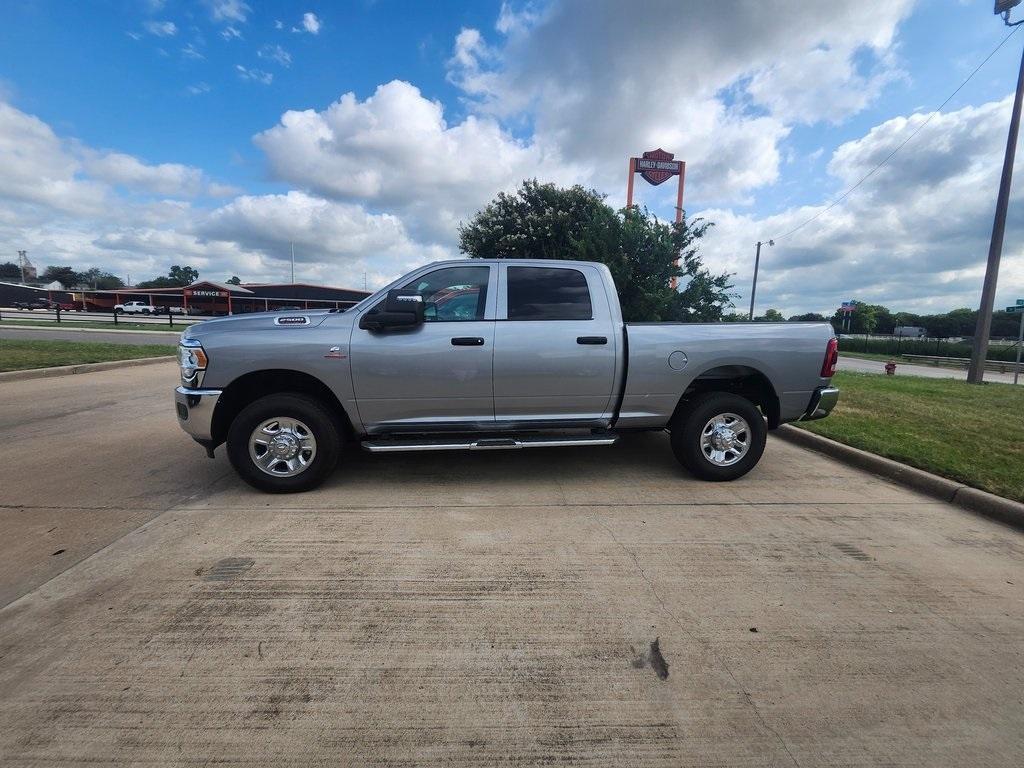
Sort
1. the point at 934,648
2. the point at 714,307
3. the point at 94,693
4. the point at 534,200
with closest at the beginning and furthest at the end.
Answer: the point at 94,693 → the point at 934,648 → the point at 714,307 → the point at 534,200

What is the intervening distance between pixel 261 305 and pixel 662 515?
72305mm

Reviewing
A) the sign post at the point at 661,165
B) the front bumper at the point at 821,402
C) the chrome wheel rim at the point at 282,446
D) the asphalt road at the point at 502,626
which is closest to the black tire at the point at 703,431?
the asphalt road at the point at 502,626

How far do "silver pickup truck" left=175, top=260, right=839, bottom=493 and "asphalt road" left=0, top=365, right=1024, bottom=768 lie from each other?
453mm

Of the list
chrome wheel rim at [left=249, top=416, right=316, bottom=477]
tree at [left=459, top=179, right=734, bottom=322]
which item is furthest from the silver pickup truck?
tree at [left=459, top=179, right=734, bottom=322]

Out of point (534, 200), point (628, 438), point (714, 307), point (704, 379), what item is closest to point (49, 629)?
point (704, 379)

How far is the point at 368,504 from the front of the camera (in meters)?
3.87

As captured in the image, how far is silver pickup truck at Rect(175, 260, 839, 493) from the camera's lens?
395 centimetres

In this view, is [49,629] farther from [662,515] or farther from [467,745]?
[662,515]

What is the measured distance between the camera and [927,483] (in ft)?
14.4

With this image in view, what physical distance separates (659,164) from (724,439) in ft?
61.3

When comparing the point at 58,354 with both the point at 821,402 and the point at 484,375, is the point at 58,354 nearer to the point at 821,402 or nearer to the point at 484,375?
the point at 484,375

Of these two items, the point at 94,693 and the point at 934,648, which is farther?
the point at 934,648

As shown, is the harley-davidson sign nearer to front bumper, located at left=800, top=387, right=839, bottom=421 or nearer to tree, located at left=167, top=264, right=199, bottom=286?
front bumper, located at left=800, top=387, right=839, bottom=421

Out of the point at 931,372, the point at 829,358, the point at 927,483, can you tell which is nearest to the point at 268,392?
the point at 829,358
